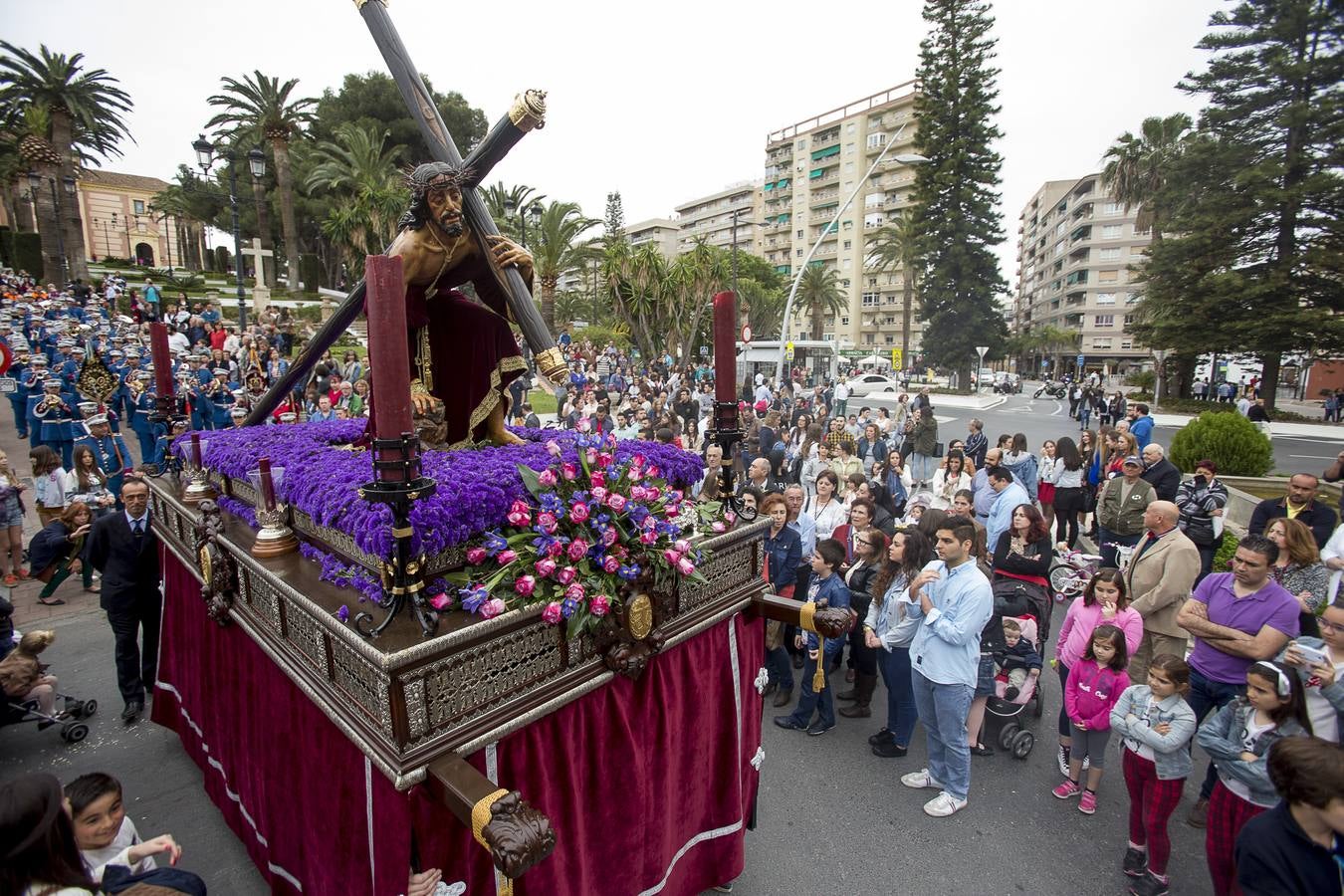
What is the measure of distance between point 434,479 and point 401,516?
0.82 ft

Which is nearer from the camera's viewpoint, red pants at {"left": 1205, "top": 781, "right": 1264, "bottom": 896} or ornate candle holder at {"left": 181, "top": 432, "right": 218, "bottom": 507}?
red pants at {"left": 1205, "top": 781, "right": 1264, "bottom": 896}

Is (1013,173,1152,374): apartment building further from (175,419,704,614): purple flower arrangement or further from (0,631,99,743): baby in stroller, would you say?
(0,631,99,743): baby in stroller

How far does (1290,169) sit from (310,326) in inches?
1553

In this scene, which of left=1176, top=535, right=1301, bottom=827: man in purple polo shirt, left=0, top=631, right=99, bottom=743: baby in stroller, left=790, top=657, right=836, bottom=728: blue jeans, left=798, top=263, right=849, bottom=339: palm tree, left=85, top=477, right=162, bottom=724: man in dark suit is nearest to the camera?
left=1176, top=535, right=1301, bottom=827: man in purple polo shirt

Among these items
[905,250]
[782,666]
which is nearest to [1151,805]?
[782,666]

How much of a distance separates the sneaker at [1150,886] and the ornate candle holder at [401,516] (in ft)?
13.4

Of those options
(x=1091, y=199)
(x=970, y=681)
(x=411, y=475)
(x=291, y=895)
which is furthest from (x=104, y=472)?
(x=1091, y=199)

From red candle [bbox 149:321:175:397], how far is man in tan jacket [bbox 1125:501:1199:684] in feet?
24.5

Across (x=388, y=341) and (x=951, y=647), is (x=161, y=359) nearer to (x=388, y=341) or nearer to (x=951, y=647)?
(x=388, y=341)

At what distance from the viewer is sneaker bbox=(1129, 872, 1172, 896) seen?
130 inches

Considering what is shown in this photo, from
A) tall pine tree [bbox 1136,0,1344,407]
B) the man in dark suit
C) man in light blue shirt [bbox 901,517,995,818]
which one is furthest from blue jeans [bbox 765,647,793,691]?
tall pine tree [bbox 1136,0,1344,407]

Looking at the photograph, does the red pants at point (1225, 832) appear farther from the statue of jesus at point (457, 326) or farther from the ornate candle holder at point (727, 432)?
the statue of jesus at point (457, 326)

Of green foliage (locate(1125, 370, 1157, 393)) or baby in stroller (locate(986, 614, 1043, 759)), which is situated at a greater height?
green foliage (locate(1125, 370, 1157, 393))

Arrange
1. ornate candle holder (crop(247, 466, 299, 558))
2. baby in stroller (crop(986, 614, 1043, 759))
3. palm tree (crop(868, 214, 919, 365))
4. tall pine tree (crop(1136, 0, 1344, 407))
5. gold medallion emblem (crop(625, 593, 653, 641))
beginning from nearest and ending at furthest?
gold medallion emblem (crop(625, 593, 653, 641)), ornate candle holder (crop(247, 466, 299, 558)), baby in stroller (crop(986, 614, 1043, 759)), tall pine tree (crop(1136, 0, 1344, 407)), palm tree (crop(868, 214, 919, 365))
